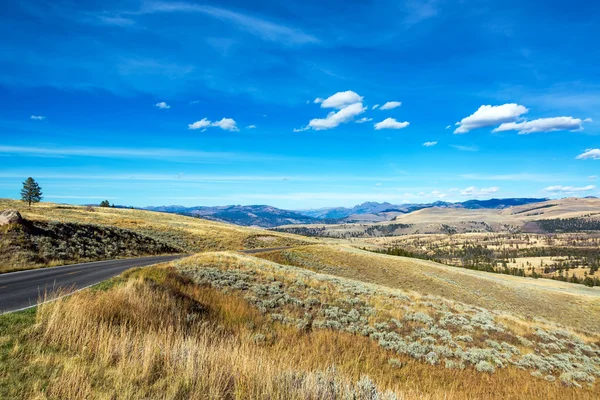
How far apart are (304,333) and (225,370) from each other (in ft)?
28.3

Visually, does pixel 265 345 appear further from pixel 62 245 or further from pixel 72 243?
pixel 72 243

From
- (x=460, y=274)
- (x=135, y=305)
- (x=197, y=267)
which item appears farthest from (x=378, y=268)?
(x=135, y=305)

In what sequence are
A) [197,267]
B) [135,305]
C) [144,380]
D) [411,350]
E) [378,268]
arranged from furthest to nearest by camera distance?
[378,268]
[197,267]
[411,350]
[135,305]
[144,380]

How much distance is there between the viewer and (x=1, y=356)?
5504mm

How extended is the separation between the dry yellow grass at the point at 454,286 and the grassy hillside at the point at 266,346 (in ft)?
59.8

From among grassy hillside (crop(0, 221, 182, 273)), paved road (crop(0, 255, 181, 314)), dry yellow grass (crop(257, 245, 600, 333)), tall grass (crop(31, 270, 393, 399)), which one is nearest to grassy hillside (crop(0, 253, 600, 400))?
tall grass (crop(31, 270, 393, 399))

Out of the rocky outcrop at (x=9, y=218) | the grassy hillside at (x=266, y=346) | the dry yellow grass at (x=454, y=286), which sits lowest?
the dry yellow grass at (x=454, y=286)

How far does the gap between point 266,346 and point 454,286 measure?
137 feet

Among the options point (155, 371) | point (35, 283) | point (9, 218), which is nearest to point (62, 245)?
point (9, 218)

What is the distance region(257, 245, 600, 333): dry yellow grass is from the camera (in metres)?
41.3

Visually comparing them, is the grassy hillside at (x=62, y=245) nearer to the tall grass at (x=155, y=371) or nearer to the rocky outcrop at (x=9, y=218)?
the rocky outcrop at (x=9, y=218)

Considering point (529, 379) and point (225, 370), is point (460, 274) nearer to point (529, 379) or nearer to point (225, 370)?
point (529, 379)

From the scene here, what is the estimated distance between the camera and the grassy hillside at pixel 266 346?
517 cm

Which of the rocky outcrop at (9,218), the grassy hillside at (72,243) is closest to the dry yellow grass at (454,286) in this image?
the grassy hillside at (72,243)
